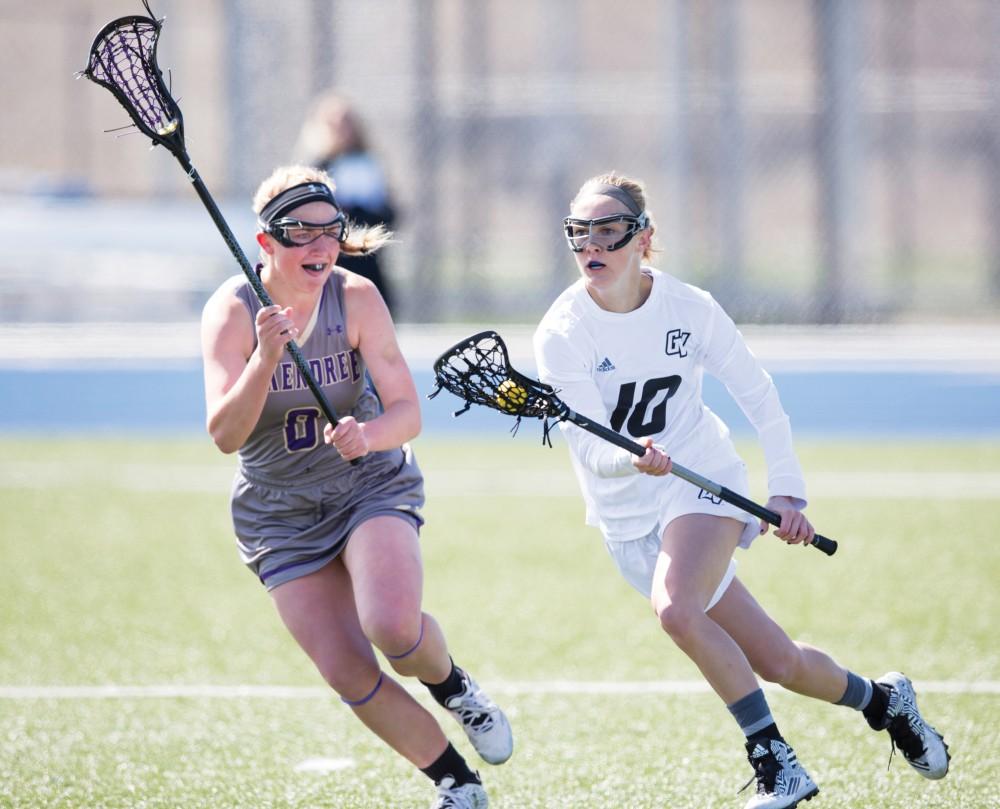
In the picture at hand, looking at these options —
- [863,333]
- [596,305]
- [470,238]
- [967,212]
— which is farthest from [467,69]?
[596,305]

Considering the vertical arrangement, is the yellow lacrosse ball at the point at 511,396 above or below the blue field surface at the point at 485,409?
above

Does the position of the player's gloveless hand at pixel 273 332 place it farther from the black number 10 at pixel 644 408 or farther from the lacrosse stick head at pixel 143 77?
the black number 10 at pixel 644 408

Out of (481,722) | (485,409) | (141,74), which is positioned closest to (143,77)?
(141,74)

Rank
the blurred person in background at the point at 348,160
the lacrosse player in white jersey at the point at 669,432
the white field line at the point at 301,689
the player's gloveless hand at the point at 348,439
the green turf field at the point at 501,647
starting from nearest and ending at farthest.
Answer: the player's gloveless hand at the point at 348,439 < the lacrosse player in white jersey at the point at 669,432 < the green turf field at the point at 501,647 < the white field line at the point at 301,689 < the blurred person in background at the point at 348,160

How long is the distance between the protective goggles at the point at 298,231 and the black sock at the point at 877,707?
1.88 metres

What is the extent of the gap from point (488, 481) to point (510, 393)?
491cm

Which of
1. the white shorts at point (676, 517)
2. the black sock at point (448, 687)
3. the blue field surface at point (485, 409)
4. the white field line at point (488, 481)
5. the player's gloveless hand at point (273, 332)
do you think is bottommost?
the white field line at point (488, 481)

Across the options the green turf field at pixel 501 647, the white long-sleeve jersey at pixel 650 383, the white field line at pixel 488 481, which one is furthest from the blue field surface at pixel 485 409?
the white long-sleeve jersey at pixel 650 383

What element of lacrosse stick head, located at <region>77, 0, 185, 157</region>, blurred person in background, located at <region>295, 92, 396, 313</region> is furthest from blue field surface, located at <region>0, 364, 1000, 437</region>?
lacrosse stick head, located at <region>77, 0, 185, 157</region>

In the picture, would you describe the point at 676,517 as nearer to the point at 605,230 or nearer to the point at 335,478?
the point at 605,230

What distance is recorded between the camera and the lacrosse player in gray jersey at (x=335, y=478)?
11.6ft

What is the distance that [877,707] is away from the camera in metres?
3.79

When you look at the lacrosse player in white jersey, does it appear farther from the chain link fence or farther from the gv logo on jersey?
the chain link fence

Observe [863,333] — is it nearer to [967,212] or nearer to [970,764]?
[970,764]
